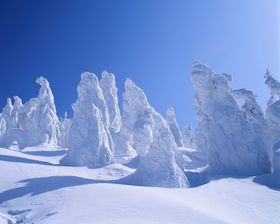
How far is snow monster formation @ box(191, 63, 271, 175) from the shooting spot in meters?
45.4

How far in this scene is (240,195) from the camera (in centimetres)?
3281

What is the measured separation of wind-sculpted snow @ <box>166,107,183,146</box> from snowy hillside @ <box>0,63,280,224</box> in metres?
9.93

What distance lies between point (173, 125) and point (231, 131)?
46.2 meters

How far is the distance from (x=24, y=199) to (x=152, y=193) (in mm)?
11011

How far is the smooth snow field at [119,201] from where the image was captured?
2145 cm

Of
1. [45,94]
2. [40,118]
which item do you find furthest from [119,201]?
[45,94]

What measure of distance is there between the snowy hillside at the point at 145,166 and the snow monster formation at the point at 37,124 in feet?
0.82

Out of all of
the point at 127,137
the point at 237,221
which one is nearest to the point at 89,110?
the point at 127,137

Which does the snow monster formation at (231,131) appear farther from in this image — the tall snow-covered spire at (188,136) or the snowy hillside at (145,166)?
the tall snow-covered spire at (188,136)

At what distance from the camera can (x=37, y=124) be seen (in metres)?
74.5

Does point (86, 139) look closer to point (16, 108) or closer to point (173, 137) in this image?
point (173, 137)

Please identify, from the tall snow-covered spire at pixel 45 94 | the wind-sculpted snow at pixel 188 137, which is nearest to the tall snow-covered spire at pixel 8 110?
the tall snow-covered spire at pixel 45 94

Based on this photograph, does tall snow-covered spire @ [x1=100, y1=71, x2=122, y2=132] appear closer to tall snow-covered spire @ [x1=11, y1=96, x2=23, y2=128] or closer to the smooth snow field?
tall snow-covered spire @ [x1=11, y1=96, x2=23, y2=128]

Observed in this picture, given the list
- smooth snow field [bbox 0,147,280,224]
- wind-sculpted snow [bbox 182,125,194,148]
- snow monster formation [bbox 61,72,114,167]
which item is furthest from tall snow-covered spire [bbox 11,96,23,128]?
smooth snow field [bbox 0,147,280,224]
